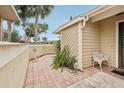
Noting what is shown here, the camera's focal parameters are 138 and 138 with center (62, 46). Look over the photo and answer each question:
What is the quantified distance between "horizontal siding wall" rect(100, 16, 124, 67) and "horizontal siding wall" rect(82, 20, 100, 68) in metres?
0.25

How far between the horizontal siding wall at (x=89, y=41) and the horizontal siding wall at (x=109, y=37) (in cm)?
25

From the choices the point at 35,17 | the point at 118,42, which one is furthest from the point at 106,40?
the point at 35,17

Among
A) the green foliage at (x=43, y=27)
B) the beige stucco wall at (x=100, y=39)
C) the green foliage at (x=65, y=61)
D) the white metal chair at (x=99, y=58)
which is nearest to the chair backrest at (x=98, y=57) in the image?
the white metal chair at (x=99, y=58)

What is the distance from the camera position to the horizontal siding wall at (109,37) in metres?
6.51

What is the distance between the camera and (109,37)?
6.79 metres

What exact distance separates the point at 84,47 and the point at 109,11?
193 cm

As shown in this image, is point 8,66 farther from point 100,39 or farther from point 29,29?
point 29,29

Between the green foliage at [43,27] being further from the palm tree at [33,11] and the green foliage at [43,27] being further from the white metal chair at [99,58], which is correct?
the white metal chair at [99,58]

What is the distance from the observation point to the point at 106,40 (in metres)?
6.96

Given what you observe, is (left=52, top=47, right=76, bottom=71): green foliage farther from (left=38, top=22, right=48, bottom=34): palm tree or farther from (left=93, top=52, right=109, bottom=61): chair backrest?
(left=38, top=22, right=48, bottom=34): palm tree

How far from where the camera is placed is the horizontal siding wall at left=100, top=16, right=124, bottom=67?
6512 mm

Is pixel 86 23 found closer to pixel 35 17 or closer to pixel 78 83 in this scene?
pixel 78 83
